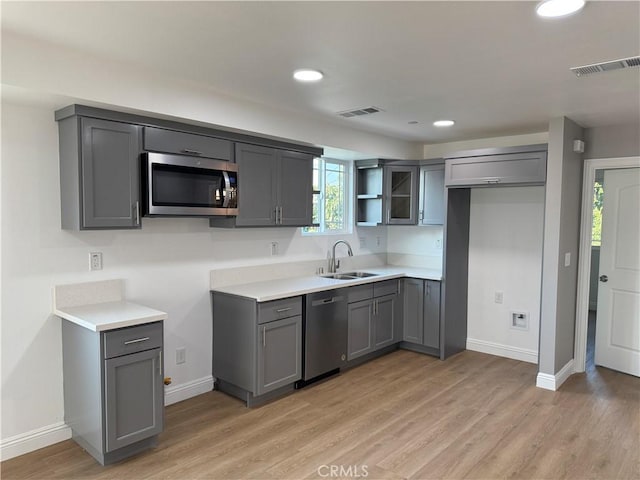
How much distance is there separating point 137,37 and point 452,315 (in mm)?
3858

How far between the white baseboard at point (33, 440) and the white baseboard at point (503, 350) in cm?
396

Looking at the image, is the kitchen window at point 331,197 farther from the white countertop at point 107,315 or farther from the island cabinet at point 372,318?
the white countertop at point 107,315

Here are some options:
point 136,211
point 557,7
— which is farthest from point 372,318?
point 557,7

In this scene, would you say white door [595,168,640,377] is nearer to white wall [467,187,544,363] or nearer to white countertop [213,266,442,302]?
white wall [467,187,544,363]

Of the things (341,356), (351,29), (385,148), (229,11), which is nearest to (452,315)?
(341,356)

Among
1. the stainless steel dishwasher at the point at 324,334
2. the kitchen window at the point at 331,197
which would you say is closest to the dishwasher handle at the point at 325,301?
the stainless steel dishwasher at the point at 324,334

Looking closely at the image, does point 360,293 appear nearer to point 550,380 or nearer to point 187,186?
point 550,380

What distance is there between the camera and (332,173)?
197 inches

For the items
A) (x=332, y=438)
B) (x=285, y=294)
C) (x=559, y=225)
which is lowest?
(x=332, y=438)

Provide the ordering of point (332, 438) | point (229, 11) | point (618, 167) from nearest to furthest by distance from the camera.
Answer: point (229, 11) < point (332, 438) < point (618, 167)

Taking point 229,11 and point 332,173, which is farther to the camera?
point 332,173

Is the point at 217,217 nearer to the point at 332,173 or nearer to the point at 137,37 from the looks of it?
the point at 137,37

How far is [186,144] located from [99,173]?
2.12ft

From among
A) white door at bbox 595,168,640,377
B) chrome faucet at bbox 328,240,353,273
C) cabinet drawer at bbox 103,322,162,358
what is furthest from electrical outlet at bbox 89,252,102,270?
white door at bbox 595,168,640,377
